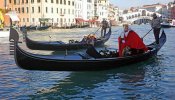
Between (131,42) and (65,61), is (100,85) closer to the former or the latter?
(65,61)

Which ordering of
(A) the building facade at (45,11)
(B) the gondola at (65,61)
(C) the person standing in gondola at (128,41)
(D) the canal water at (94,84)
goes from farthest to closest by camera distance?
(A) the building facade at (45,11), (C) the person standing in gondola at (128,41), (B) the gondola at (65,61), (D) the canal water at (94,84)

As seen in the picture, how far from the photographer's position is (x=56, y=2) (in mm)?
45781

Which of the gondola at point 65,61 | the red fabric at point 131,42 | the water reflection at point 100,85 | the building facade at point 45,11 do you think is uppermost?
the building facade at point 45,11

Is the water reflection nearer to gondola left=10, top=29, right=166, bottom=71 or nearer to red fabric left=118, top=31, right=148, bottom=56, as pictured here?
gondola left=10, top=29, right=166, bottom=71

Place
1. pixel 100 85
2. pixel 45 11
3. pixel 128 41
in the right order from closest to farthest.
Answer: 1. pixel 100 85
2. pixel 128 41
3. pixel 45 11

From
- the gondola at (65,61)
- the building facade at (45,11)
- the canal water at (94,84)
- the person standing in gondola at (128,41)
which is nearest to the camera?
the canal water at (94,84)

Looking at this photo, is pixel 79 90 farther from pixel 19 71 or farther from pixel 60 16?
pixel 60 16

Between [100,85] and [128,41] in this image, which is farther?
[128,41]

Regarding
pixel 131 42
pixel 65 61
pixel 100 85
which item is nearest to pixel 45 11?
pixel 131 42

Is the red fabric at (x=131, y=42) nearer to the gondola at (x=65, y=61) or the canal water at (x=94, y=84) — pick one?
the gondola at (x=65, y=61)

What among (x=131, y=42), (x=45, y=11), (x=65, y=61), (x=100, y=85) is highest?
(x=45, y=11)

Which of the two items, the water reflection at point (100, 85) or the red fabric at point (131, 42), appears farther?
the red fabric at point (131, 42)

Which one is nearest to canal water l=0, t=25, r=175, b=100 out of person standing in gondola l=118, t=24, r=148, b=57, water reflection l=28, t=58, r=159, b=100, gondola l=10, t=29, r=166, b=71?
water reflection l=28, t=58, r=159, b=100

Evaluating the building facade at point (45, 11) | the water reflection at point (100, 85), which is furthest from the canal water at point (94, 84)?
the building facade at point (45, 11)
